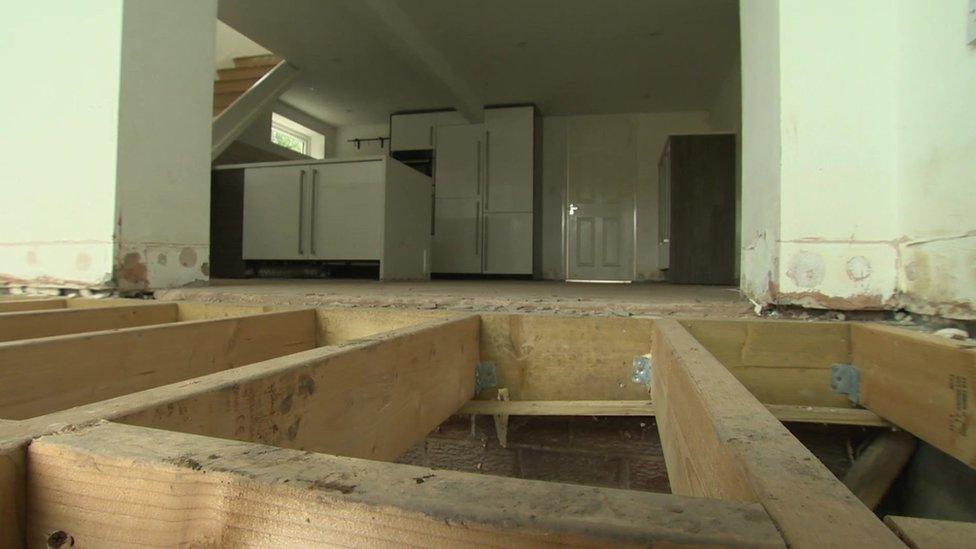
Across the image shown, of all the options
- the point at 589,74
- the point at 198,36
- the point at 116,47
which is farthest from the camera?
the point at 589,74

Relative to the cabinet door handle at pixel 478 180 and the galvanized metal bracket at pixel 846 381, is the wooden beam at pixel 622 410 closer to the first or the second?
the galvanized metal bracket at pixel 846 381

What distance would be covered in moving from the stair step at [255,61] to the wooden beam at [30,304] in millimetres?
5428

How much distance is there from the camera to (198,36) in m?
2.17

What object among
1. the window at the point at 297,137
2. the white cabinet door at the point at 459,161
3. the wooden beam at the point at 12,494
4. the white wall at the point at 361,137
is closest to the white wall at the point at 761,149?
the wooden beam at the point at 12,494

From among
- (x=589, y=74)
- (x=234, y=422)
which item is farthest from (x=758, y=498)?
(x=589, y=74)

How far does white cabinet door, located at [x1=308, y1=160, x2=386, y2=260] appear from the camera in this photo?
4.04 m

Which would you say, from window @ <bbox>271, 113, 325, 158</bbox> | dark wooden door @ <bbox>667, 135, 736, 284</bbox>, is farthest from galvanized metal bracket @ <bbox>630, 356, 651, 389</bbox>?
window @ <bbox>271, 113, 325, 158</bbox>

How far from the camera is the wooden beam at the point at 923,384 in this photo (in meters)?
0.83

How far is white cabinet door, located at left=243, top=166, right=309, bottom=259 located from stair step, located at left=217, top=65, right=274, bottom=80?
2534 mm

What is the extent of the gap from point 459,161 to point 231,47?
3.17 metres

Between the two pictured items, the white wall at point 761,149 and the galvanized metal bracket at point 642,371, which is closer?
the galvanized metal bracket at point 642,371

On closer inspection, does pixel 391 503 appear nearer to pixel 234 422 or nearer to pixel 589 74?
pixel 234 422

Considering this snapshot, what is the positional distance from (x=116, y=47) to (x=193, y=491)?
218 centimetres

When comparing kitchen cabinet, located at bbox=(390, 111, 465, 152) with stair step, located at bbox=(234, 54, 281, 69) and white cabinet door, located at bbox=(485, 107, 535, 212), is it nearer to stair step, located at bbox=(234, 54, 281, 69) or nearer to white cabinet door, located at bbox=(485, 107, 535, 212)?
white cabinet door, located at bbox=(485, 107, 535, 212)
